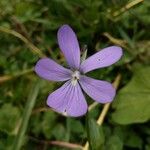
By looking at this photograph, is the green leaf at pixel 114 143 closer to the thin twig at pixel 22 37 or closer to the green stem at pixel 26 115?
the green stem at pixel 26 115

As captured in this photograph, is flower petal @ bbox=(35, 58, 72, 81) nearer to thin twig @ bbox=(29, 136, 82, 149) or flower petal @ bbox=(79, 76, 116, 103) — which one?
flower petal @ bbox=(79, 76, 116, 103)

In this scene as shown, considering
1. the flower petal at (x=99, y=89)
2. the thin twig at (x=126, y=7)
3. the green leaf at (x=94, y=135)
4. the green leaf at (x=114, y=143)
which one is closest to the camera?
the flower petal at (x=99, y=89)

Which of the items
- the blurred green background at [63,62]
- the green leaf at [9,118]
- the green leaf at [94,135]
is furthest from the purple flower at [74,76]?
the green leaf at [9,118]

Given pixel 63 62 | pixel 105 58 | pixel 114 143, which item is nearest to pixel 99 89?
pixel 105 58

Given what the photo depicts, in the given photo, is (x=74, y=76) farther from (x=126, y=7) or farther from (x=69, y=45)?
(x=126, y=7)

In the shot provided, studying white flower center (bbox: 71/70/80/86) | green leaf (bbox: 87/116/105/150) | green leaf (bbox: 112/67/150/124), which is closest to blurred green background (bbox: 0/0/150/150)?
green leaf (bbox: 112/67/150/124)

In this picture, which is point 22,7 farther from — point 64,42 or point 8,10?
point 64,42
